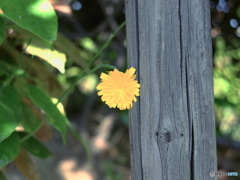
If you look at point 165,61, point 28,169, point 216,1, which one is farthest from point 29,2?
point 216,1

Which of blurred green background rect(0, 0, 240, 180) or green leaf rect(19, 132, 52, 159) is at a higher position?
blurred green background rect(0, 0, 240, 180)

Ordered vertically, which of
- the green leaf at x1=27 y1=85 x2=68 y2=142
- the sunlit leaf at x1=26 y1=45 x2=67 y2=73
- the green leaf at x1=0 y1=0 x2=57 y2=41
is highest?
the sunlit leaf at x1=26 y1=45 x2=67 y2=73

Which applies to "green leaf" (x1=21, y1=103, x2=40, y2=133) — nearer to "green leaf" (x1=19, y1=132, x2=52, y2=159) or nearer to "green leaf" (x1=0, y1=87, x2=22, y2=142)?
"green leaf" (x1=19, y1=132, x2=52, y2=159)

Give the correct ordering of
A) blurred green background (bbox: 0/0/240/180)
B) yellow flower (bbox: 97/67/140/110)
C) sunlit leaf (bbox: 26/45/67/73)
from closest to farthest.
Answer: yellow flower (bbox: 97/67/140/110)
sunlit leaf (bbox: 26/45/67/73)
blurred green background (bbox: 0/0/240/180)

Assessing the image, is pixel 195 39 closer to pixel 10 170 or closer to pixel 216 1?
pixel 216 1

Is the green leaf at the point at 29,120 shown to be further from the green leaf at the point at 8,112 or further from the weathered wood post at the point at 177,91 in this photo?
the weathered wood post at the point at 177,91

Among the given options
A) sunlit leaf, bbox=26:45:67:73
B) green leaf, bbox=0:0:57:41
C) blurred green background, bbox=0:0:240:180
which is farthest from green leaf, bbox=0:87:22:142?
blurred green background, bbox=0:0:240:180

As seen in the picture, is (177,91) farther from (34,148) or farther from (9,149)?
(34,148)

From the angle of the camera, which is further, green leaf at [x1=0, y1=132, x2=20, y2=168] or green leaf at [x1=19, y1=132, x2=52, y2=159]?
green leaf at [x1=19, y1=132, x2=52, y2=159]
